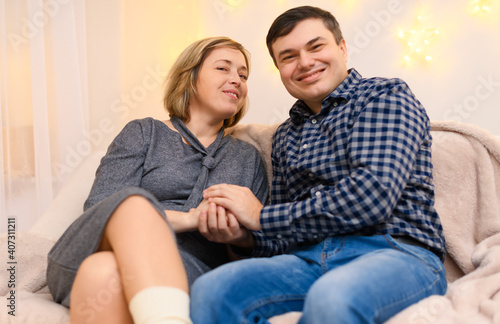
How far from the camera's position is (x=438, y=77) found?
6.64ft

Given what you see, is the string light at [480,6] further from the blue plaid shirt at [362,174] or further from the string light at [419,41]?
the blue plaid shirt at [362,174]

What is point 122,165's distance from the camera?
1218 millimetres

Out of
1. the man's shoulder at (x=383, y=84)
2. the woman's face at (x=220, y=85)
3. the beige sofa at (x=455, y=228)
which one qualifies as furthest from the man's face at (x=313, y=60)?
the beige sofa at (x=455, y=228)

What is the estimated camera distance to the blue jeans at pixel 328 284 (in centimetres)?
71

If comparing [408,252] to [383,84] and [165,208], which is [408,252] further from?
[165,208]

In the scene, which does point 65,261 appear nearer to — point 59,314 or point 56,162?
point 59,314

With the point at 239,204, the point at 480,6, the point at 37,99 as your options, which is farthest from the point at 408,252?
the point at 37,99

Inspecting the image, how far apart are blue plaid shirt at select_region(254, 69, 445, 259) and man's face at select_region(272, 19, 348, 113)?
0.16 feet

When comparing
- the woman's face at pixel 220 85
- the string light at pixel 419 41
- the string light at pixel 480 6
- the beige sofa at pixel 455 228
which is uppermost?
the string light at pixel 480 6

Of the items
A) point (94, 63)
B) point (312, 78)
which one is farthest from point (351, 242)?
point (94, 63)

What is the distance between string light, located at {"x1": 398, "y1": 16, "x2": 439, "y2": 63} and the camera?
2027mm

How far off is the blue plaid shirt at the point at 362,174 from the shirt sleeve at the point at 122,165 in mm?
413

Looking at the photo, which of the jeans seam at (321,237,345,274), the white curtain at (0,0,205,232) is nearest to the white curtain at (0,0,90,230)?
the white curtain at (0,0,205,232)

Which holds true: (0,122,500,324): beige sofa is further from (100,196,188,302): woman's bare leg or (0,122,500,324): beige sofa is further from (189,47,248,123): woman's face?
(189,47,248,123): woman's face
